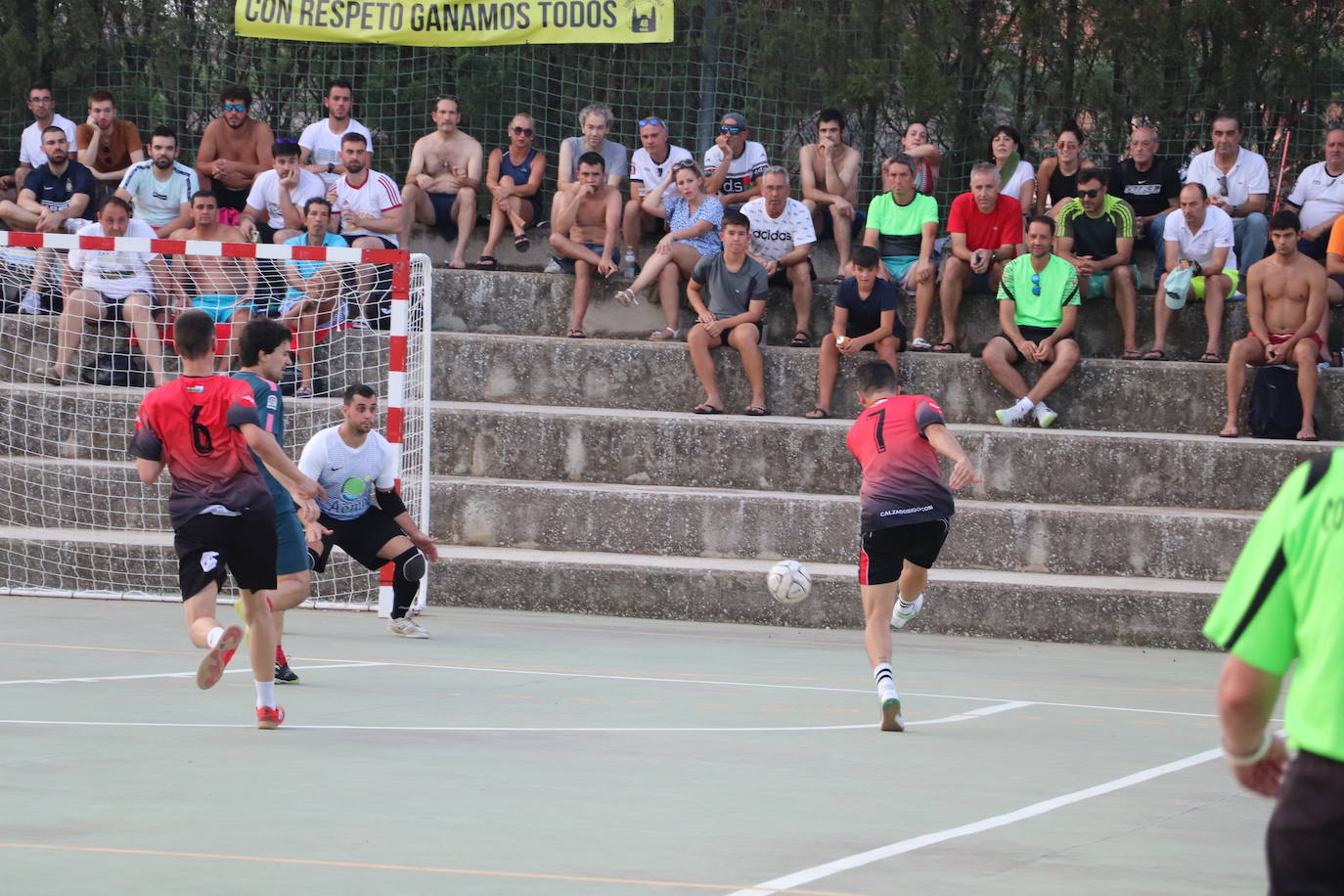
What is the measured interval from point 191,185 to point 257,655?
1088 centimetres

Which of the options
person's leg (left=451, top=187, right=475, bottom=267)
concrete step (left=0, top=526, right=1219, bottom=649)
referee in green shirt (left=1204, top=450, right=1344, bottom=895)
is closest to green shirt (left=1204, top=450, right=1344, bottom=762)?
referee in green shirt (left=1204, top=450, right=1344, bottom=895)

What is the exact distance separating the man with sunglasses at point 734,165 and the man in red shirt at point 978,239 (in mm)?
2446

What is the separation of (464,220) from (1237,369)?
7.89 metres

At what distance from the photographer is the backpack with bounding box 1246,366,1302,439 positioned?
583 inches

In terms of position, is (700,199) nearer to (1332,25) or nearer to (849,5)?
(849,5)

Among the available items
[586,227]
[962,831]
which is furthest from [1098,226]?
[962,831]

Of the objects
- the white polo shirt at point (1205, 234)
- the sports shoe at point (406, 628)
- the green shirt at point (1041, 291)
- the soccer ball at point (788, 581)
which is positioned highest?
the white polo shirt at point (1205, 234)

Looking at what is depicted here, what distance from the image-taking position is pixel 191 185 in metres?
17.9

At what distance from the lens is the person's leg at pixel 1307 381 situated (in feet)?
47.7

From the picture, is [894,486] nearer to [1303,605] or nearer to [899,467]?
[899,467]

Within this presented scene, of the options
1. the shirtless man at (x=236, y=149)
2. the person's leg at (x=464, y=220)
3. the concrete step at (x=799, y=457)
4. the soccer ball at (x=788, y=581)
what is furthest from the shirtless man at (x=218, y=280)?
the soccer ball at (x=788, y=581)

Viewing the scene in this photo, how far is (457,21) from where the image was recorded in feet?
63.2

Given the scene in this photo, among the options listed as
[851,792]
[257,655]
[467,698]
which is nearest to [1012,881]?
[851,792]

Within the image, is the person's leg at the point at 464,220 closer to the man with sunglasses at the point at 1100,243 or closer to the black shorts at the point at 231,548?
the man with sunglasses at the point at 1100,243
